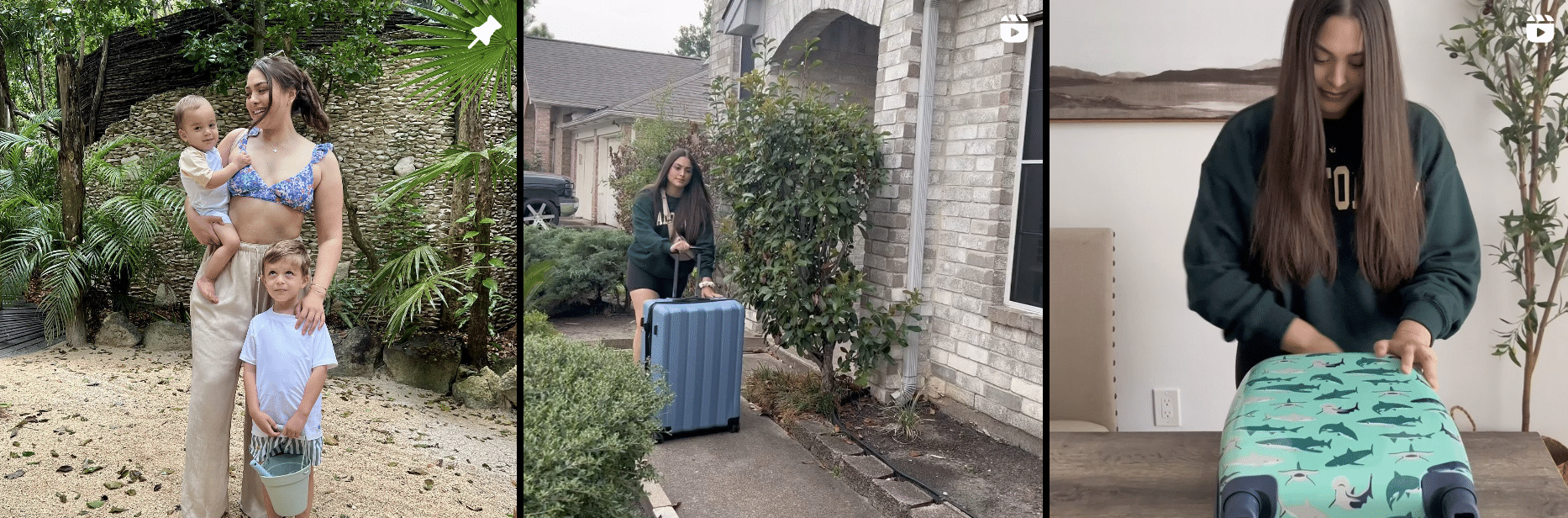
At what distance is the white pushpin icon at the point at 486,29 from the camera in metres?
2.65

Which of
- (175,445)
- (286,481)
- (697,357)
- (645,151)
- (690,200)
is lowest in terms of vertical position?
(175,445)

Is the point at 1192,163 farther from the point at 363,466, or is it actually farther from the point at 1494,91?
the point at 363,466

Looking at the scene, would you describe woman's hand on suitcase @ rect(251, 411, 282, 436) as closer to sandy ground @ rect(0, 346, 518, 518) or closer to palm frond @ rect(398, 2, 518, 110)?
sandy ground @ rect(0, 346, 518, 518)

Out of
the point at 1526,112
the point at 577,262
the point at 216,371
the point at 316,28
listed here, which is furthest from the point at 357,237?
the point at 1526,112

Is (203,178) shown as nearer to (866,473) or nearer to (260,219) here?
(260,219)

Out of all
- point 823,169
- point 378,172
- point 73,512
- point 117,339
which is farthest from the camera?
point 117,339

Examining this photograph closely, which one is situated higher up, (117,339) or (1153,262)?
(1153,262)

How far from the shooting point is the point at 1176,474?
9.07 ft

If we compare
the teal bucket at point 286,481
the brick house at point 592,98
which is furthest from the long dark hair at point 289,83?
the teal bucket at point 286,481

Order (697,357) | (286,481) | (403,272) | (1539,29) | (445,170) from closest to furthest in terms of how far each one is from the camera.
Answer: (697,357) < (286,481) < (1539,29) < (445,170) < (403,272)

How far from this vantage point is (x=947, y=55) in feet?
7.59

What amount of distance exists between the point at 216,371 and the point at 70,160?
283cm

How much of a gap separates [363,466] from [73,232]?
237 centimetres

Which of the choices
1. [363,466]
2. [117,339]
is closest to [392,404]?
[363,466]
